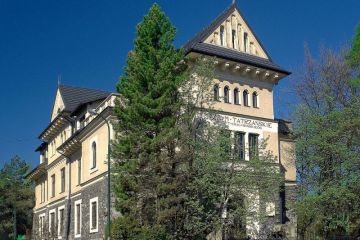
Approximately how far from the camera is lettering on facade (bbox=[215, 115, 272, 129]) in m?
→ 32.6

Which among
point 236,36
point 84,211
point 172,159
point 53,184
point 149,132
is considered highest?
point 236,36

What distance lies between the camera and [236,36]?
116ft

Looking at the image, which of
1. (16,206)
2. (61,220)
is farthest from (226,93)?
(16,206)

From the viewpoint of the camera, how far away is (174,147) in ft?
87.2

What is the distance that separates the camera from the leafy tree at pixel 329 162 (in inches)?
1136

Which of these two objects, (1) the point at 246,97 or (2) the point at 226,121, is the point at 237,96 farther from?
(2) the point at 226,121

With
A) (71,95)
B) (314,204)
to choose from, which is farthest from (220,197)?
(71,95)

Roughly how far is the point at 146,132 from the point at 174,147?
1.58 meters

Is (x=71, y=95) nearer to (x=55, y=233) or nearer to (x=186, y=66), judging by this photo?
(x=55, y=233)

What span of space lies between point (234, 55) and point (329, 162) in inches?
353

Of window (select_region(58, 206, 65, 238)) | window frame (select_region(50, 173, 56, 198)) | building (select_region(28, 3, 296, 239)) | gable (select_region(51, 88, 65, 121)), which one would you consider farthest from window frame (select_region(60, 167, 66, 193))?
gable (select_region(51, 88, 65, 121))

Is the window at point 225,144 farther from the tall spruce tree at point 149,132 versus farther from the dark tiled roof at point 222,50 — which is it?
the dark tiled roof at point 222,50

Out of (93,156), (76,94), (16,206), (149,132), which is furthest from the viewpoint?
(16,206)

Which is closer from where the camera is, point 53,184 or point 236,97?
point 236,97
